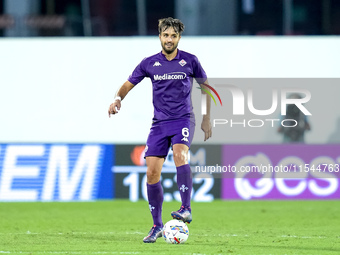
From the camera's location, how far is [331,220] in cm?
Answer: 1248

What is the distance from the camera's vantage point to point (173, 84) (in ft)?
29.7

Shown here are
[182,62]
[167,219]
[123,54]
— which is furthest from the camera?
[123,54]

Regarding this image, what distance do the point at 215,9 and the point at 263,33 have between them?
114 cm

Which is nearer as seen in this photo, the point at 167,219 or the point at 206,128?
the point at 206,128

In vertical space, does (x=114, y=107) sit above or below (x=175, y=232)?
above

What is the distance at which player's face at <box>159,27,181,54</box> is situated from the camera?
893 cm

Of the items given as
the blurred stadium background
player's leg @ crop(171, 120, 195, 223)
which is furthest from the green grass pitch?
the blurred stadium background

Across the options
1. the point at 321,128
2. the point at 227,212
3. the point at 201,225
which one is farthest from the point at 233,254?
the point at 321,128

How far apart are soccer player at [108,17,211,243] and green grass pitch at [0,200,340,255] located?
0.60 metres

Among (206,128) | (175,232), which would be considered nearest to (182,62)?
(206,128)

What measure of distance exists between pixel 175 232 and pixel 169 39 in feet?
6.05

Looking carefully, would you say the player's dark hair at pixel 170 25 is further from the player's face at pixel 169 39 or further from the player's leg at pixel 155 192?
the player's leg at pixel 155 192

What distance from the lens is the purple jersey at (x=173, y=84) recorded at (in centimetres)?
905

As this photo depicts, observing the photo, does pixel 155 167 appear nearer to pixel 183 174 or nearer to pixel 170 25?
pixel 183 174
